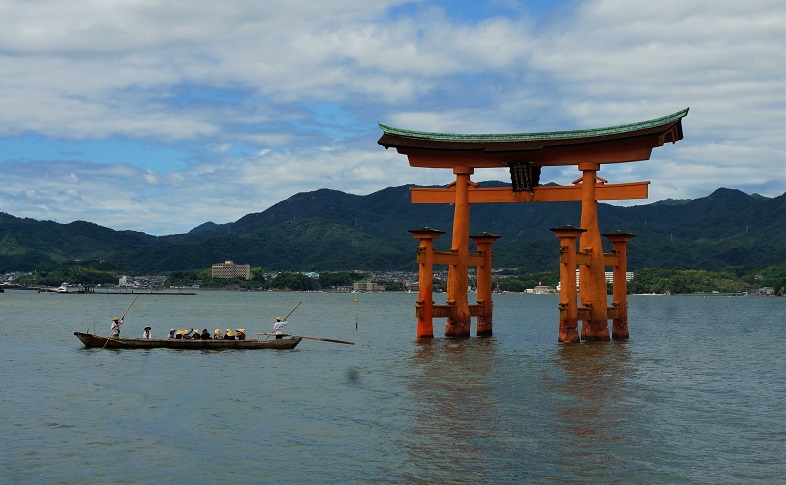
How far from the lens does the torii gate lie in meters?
38.2

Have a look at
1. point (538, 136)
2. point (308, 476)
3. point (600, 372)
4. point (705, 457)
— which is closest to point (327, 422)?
point (308, 476)

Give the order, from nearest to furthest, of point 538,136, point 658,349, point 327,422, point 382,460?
point 382,460 < point 327,422 < point 538,136 < point 658,349

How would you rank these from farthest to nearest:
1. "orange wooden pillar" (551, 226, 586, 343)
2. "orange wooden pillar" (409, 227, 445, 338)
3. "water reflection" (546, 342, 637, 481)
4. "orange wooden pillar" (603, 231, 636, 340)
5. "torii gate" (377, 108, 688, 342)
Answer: "orange wooden pillar" (603, 231, 636, 340) → "orange wooden pillar" (409, 227, 445, 338) → "torii gate" (377, 108, 688, 342) → "orange wooden pillar" (551, 226, 586, 343) → "water reflection" (546, 342, 637, 481)

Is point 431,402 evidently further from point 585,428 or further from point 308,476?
point 308,476

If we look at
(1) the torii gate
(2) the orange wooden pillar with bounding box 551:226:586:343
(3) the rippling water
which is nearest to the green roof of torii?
(1) the torii gate

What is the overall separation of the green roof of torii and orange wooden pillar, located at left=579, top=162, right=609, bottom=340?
1.56 meters

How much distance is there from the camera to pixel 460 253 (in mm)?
40781

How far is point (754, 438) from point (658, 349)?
2432 cm

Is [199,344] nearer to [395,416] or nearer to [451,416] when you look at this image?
[395,416]

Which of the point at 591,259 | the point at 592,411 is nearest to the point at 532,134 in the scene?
the point at 591,259

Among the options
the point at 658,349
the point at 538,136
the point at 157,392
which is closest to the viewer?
the point at 157,392

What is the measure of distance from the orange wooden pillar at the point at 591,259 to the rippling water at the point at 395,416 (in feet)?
6.19

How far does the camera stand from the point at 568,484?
16406 millimetres

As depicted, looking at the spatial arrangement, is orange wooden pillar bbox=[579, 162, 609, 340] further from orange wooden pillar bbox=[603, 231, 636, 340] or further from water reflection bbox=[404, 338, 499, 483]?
water reflection bbox=[404, 338, 499, 483]
